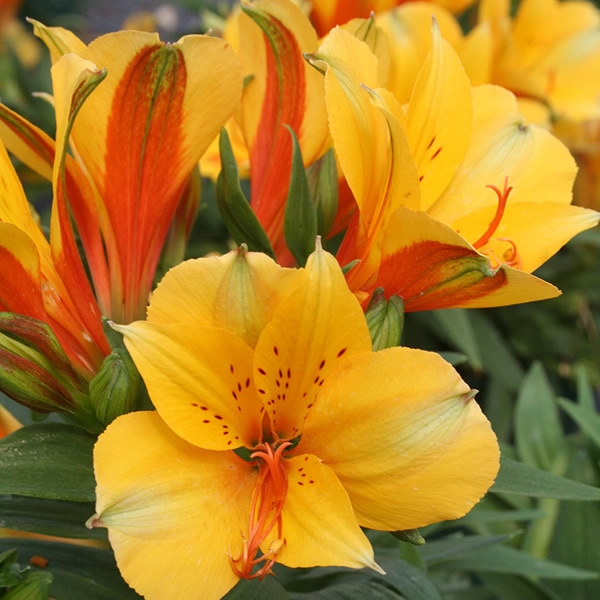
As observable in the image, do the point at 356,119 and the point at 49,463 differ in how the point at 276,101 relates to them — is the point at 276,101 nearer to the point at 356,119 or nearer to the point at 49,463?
the point at 356,119

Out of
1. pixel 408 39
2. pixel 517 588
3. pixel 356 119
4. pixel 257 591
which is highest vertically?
pixel 356 119

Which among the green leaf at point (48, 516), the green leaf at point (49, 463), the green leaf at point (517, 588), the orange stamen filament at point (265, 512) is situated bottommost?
the green leaf at point (517, 588)

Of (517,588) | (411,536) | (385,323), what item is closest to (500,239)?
(385,323)

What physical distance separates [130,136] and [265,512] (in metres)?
0.28

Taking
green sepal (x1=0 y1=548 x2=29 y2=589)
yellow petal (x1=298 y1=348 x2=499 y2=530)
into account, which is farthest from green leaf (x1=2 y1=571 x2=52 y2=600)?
yellow petal (x1=298 y1=348 x2=499 y2=530)

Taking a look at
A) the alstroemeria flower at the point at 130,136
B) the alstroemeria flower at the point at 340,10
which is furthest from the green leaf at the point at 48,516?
the alstroemeria flower at the point at 340,10

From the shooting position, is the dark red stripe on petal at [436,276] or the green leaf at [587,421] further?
the green leaf at [587,421]

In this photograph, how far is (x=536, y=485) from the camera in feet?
1.98

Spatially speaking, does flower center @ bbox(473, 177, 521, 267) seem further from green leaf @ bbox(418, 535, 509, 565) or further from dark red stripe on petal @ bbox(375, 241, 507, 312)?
green leaf @ bbox(418, 535, 509, 565)

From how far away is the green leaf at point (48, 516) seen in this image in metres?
0.59

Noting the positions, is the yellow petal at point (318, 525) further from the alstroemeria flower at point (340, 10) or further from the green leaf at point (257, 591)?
the alstroemeria flower at point (340, 10)

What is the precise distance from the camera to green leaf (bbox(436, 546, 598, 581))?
845 millimetres

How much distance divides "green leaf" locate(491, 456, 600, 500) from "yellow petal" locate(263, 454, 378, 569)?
165 millimetres

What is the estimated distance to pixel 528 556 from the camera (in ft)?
2.84
